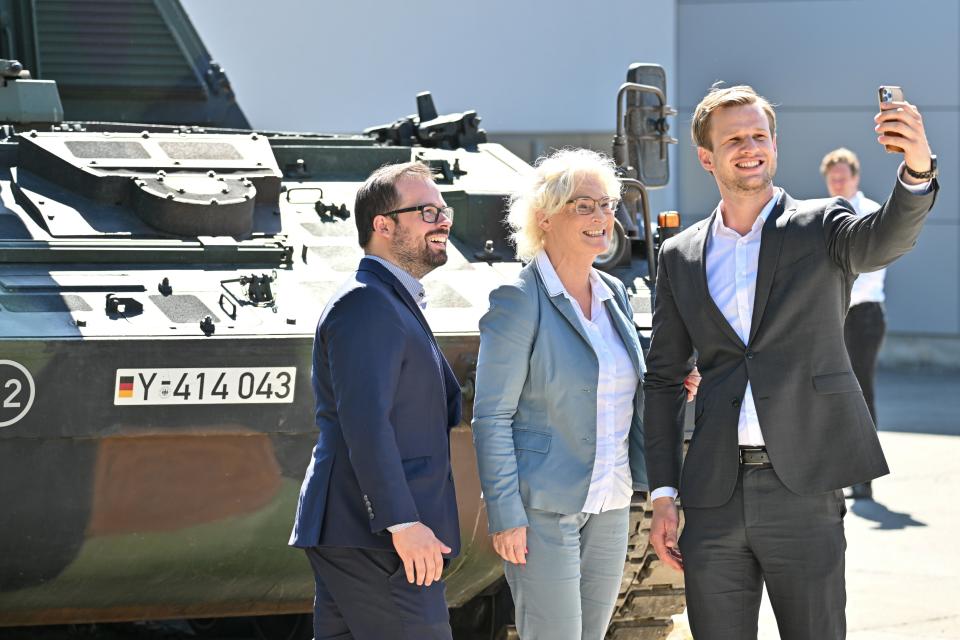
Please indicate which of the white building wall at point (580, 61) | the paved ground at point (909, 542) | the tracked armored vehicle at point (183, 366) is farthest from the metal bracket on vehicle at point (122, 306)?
the white building wall at point (580, 61)

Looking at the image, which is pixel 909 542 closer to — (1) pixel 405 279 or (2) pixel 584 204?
(2) pixel 584 204

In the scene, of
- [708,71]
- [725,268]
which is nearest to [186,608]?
[725,268]

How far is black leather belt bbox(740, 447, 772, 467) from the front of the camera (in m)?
3.59

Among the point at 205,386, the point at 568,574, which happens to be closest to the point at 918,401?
the point at 205,386

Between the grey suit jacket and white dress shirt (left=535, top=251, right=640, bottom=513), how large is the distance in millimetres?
206

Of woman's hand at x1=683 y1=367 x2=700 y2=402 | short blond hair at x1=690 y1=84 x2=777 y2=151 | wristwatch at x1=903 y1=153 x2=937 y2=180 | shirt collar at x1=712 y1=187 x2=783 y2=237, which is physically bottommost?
woman's hand at x1=683 y1=367 x2=700 y2=402

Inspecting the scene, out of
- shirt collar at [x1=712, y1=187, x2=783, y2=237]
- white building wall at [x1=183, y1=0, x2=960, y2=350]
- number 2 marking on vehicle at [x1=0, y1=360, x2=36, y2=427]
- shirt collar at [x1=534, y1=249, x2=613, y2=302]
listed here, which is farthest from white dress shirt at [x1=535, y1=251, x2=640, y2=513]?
white building wall at [x1=183, y1=0, x2=960, y2=350]

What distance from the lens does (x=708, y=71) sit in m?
16.0

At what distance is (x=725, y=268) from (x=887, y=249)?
445 mm

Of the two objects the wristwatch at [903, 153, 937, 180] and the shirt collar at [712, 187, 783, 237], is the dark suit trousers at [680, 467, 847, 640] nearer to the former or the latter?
the shirt collar at [712, 187, 783, 237]

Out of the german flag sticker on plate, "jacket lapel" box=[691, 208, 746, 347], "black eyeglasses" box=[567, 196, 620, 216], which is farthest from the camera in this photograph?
the german flag sticker on plate

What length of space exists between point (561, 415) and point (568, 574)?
393 mm

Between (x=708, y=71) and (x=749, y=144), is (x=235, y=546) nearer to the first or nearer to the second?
(x=749, y=144)

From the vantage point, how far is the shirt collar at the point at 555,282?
3885 millimetres
